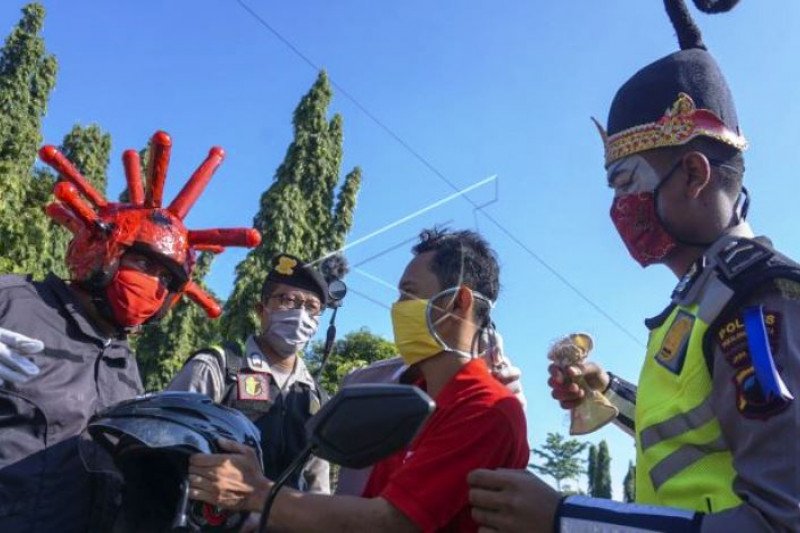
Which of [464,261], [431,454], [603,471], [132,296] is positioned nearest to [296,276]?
[132,296]

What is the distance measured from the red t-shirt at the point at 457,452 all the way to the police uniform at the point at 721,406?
51cm

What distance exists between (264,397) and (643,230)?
8.45ft

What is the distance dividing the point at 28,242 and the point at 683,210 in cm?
2179

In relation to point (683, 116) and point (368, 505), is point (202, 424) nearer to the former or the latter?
point (368, 505)

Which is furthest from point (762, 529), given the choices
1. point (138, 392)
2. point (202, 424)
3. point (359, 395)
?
point (138, 392)

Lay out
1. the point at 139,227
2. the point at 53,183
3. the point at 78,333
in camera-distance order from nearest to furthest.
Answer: the point at 78,333
the point at 139,227
the point at 53,183

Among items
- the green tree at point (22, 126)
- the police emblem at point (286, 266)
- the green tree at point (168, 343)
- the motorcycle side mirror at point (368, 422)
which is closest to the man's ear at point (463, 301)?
the motorcycle side mirror at point (368, 422)

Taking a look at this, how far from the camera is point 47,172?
83.1 feet

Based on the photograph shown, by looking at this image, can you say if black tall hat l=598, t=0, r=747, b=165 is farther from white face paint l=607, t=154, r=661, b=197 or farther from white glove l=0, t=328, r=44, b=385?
white glove l=0, t=328, r=44, b=385

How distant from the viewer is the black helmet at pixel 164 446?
267 cm

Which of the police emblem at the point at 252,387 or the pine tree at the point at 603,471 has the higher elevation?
the pine tree at the point at 603,471

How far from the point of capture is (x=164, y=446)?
8.58 feet

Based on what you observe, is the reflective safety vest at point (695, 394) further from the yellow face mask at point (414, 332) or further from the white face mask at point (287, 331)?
the white face mask at point (287, 331)

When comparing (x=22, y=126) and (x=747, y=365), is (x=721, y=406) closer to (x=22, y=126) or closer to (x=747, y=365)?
(x=747, y=365)
